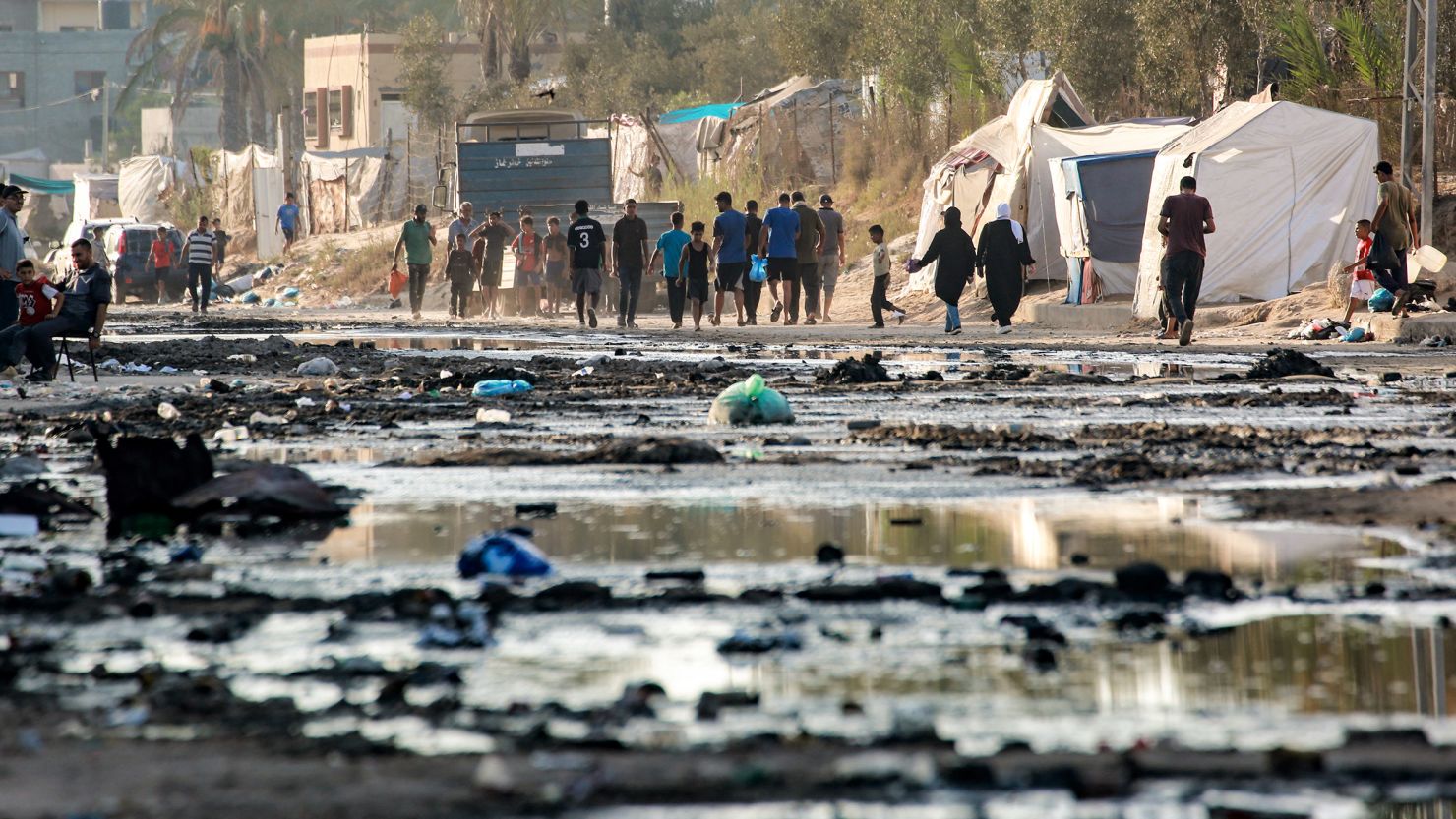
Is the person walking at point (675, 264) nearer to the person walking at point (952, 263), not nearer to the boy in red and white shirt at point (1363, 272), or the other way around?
the person walking at point (952, 263)

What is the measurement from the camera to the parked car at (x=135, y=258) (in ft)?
129

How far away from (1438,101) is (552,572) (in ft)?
74.3

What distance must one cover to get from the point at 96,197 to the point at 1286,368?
58.0 m

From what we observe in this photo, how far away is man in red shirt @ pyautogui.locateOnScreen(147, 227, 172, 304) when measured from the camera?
39.0 m

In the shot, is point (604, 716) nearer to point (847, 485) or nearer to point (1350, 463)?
point (847, 485)

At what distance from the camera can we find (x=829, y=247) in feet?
86.1

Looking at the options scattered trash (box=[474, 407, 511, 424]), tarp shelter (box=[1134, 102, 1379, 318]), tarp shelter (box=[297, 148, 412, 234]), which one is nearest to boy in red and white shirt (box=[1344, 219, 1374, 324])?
tarp shelter (box=[1134, 102, 1379, 318])

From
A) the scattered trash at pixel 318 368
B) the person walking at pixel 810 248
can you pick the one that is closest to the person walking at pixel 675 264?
the person walking at pixel 810 248

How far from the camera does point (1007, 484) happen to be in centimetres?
716

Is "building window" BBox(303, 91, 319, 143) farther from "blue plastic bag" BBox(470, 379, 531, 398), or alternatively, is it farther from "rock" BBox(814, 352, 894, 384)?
"blue plastic bag" BBox(470, 379, 531, 398)

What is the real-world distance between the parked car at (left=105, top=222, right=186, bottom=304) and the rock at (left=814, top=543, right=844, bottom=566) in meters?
36.0

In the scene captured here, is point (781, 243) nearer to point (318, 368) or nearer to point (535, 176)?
point (535, 176)

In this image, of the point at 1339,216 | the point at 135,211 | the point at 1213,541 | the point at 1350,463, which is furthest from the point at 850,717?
the point at 135,211

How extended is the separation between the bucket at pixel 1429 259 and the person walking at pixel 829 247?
7977 mm
